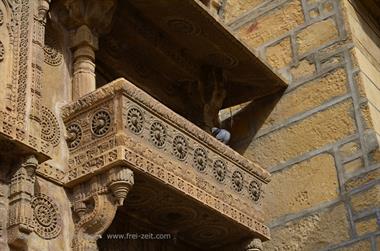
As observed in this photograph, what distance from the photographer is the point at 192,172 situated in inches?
207

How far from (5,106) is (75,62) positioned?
1.04 meters

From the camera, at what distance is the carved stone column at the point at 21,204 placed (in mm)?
4250

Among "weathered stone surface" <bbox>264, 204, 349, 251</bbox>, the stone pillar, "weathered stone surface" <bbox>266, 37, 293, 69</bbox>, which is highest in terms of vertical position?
"weathered stone surface" <bbox>266, 37, 293, 69</bbox>

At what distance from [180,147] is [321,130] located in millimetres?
1894

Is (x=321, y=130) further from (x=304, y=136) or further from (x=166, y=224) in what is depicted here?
(x=166, y=224)

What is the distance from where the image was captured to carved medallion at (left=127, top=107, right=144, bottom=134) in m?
4.86

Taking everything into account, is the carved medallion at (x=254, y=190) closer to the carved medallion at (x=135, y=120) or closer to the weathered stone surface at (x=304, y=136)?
the weathered stone surface at (x=304, y=136)

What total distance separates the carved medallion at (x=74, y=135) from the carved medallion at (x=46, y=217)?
435 mm

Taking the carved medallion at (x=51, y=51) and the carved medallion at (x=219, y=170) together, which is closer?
the carved medallion at (x=51, y=51)

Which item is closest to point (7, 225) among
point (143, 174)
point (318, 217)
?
point (143, 174)

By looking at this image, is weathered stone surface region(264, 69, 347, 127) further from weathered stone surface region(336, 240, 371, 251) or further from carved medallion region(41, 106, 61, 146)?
carved medallion region(41, 106, 61, 146)

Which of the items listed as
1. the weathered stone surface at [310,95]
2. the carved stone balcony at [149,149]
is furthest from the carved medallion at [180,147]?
the weathered stone surface at [310,95]

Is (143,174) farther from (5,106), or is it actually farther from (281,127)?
(281,127)

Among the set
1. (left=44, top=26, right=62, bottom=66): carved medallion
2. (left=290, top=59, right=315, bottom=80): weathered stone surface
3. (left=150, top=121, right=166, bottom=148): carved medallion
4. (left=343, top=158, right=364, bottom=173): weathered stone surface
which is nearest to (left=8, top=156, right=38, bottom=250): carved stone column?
(left=150, top=121, right=166, bottom=148): carved medallion
